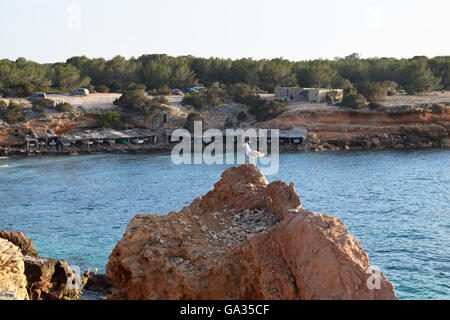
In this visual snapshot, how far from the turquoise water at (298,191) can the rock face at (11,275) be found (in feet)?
28.7

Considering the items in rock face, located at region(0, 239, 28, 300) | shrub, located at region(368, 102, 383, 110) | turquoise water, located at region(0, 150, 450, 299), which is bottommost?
turquoise water, located at region(0, 150, 450, 299)

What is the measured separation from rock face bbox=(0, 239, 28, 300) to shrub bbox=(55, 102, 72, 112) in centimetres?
4926

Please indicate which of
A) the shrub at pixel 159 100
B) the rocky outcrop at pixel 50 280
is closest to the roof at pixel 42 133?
the shrub at pixel 159 100

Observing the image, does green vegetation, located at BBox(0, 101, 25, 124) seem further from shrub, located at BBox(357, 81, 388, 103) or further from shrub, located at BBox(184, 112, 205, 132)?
shrub, located at BBox(357, 81, 388, 103)

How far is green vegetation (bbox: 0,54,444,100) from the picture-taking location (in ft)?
233

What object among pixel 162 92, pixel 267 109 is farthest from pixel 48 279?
pixel 162 92

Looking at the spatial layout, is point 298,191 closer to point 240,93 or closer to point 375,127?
point 375,127

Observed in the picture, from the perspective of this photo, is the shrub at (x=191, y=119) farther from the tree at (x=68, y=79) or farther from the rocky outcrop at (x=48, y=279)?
the rocky outcrop at (x=48, y=279)

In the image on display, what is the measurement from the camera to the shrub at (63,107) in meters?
55.9

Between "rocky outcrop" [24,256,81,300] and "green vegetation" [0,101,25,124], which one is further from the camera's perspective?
"green vegetation" [0,101,25,124]

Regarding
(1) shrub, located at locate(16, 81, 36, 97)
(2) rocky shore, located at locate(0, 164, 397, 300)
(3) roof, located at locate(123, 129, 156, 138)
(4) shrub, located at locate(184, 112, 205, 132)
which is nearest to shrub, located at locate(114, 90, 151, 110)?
(3) roof, located at locate(123, 129, 156, 138)

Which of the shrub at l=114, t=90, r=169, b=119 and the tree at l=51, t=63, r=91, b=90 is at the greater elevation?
the tree at l=51, t=63, r=91, b=90

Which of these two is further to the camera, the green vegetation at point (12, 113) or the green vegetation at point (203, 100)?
the green vegetation at point (203, 100)
